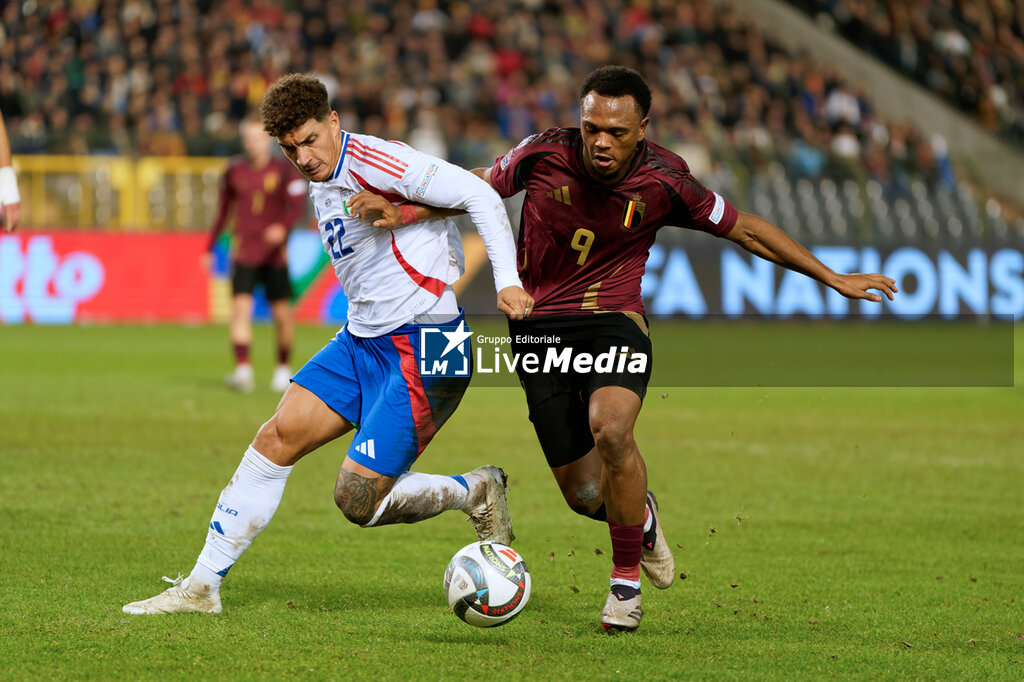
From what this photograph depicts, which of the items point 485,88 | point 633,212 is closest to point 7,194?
point 633,212

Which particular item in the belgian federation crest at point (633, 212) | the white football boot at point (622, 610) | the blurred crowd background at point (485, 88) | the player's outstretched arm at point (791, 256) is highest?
the blurred crowd background at point (485, 88)

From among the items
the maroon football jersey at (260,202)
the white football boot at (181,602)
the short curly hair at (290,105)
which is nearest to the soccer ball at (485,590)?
the white football boot at (181,602)

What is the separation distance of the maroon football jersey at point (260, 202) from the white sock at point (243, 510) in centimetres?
781

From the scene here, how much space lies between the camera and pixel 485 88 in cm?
2355

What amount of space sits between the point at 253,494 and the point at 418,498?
667 millimetres

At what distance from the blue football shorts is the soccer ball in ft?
1.64

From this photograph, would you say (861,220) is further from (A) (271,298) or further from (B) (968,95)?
(A) (271,298)

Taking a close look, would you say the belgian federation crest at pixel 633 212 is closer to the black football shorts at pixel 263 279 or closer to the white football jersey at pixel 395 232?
the white football jersey at pixel 395 232

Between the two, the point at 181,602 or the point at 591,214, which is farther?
the point at 591,214

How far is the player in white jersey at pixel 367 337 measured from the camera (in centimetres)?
518

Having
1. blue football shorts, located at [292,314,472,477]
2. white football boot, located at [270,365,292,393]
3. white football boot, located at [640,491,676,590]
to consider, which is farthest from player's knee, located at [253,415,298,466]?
white football boot, located at [270,365,292,393]

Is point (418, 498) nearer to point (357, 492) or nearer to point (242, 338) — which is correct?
point (357, 492)

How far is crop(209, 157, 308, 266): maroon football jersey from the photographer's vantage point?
42.3 feet

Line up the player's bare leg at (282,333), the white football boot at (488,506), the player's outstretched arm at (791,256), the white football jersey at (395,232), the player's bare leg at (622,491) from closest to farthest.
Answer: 1. the player's bare leg at (622,491)
2. the white football jersey at (395,232)
3. the player's outstretched arm at (791,256)
4. the white football boot at (488,506)
5. the player's bare leg at (282,333)
